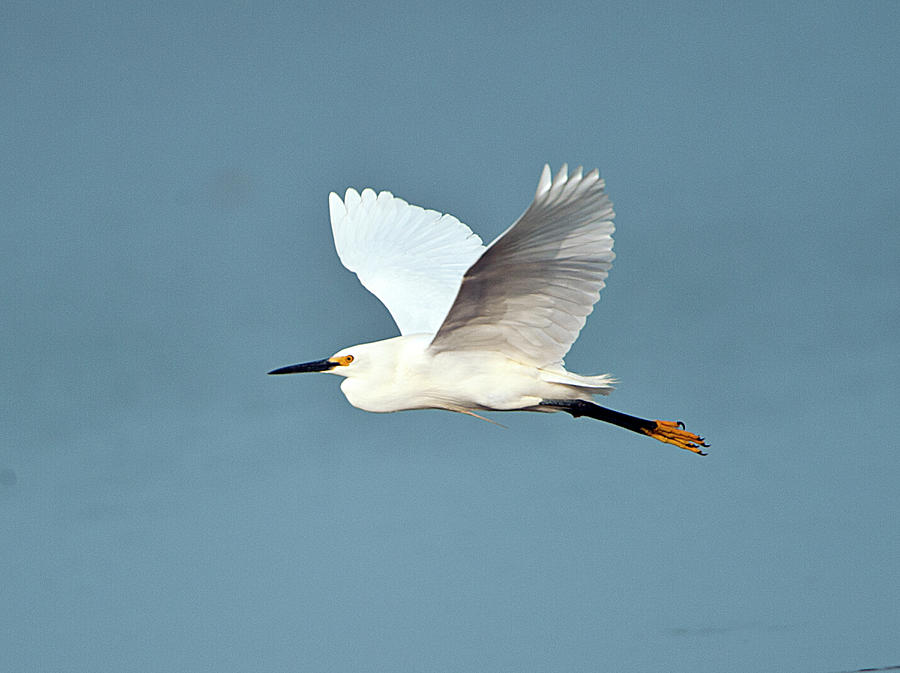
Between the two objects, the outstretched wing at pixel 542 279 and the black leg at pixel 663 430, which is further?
the black leg at pixel 663 430

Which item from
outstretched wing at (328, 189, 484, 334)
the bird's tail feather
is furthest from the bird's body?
outstretched wing at (328, 189, 484, 334)

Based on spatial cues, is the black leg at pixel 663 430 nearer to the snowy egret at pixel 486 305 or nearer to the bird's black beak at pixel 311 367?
the snowy egret at pixel 486 305

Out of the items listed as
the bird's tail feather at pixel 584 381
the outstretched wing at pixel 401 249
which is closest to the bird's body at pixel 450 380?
the bird's tail feather at pixel 584 381

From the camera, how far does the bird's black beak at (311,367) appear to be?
574 inches

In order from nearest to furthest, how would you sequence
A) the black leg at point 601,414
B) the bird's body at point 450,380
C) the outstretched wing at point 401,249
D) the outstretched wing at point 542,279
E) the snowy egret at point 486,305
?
the outstretched wing at point 542,279 → the snowy egret at point 486,305 → the bird's body at point 450,380 → the black leg at point 601,414 → the outstretched wing at point 401,249

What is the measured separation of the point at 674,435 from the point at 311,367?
4.21m

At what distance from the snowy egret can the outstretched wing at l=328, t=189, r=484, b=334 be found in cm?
2

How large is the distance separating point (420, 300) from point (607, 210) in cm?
528

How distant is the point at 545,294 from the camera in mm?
12828

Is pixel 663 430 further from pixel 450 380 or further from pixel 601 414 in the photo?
pixel 450 380

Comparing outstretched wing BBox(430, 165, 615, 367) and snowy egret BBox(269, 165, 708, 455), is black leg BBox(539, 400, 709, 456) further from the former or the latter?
outstretched wing BBox(430, 165, 615, 367)

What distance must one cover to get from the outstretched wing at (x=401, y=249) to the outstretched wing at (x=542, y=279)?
114 inches

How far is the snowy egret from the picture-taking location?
38.2 ft

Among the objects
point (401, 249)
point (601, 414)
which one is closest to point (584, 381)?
point (601, 414)
